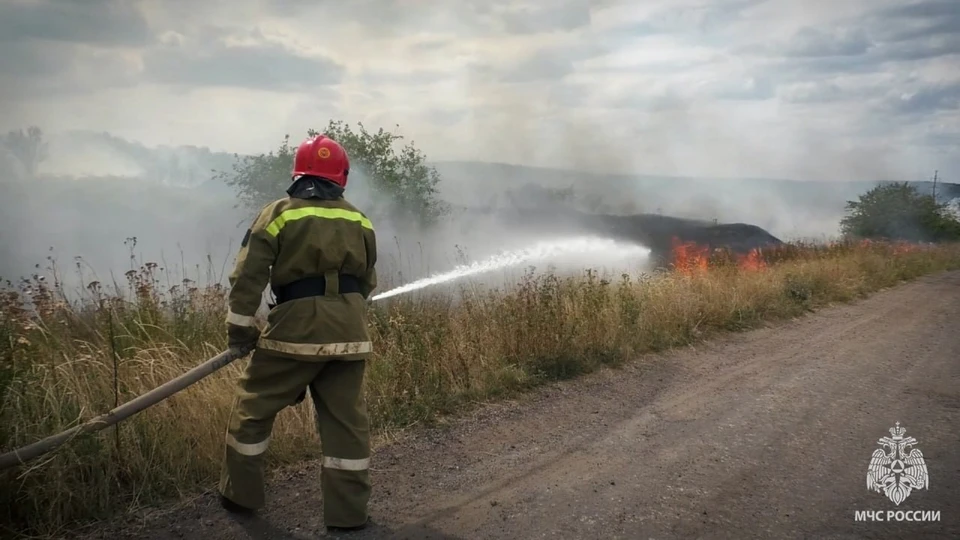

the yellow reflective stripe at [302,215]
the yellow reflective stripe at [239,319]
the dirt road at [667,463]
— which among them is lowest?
the dirt road at [667,463]

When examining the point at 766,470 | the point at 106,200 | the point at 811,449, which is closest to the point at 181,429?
the point at 766,470

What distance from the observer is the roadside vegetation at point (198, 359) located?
3646 millimetres

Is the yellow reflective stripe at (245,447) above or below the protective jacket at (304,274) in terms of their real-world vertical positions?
below

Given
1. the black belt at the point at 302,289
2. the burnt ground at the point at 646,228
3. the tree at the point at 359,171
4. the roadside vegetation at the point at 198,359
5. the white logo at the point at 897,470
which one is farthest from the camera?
the burnt ground at the point at 646,228

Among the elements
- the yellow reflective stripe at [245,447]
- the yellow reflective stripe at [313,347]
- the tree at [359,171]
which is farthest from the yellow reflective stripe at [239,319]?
the tree at [359,171]

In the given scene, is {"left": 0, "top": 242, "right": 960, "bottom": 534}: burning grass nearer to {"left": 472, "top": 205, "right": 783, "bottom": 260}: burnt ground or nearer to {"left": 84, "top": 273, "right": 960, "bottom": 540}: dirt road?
{"left": 84, "top": 273, "right": 960, "bottom": 540}: dirt road

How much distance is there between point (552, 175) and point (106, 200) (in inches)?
808

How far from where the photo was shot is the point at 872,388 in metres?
6.02

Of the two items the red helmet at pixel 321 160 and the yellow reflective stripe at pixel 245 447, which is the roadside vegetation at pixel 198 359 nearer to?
the yellow reflective stripe at pixel 245 447

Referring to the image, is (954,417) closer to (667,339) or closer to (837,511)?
(837,511)

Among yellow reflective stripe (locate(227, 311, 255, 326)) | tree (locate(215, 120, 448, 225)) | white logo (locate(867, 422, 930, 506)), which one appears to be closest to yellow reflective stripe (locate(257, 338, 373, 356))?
yellow reflective stripe (locate(227, 311, 255, 326))

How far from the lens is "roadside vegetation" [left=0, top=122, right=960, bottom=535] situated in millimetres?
3646

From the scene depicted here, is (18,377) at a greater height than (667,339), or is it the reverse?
(18,377)

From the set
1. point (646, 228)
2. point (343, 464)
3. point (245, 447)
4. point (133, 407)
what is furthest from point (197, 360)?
point (646, 228)
